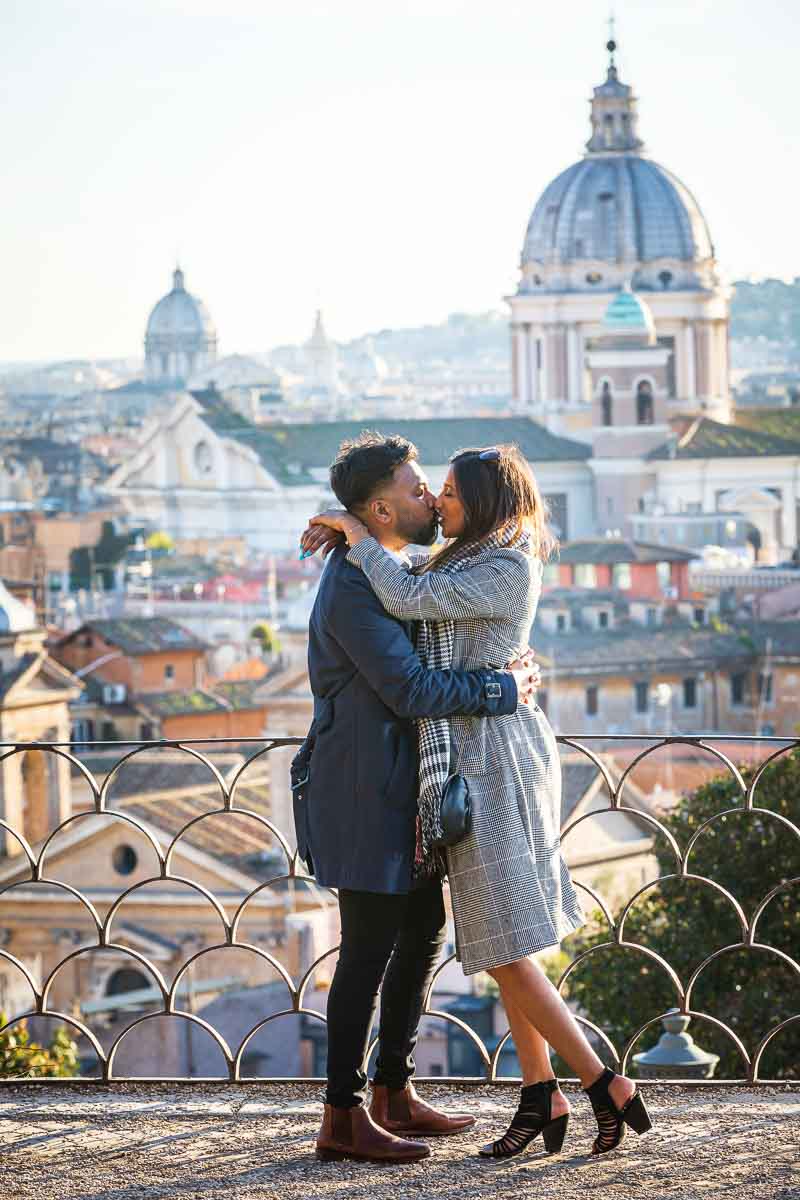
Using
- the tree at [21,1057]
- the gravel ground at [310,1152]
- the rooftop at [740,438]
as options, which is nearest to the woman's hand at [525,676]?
the gravel ground at [310,1152]

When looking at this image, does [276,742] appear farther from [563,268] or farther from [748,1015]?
[563,268]

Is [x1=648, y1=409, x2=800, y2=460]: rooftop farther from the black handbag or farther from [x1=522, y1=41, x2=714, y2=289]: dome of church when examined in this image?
the black handbag

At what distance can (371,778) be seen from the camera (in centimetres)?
313

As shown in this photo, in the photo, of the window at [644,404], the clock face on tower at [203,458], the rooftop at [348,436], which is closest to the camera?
the rooftop at [348,436]

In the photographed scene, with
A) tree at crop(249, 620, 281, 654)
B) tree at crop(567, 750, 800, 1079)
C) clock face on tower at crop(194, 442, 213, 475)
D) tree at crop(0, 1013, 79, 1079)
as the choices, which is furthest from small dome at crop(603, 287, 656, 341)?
tree at crop(0, 1013, 79, 1079)

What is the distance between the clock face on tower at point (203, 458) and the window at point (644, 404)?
10.8m

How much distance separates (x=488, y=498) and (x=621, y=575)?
36379mm

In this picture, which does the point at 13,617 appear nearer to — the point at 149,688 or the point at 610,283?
the point at 149,688

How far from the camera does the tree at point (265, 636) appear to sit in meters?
36.9

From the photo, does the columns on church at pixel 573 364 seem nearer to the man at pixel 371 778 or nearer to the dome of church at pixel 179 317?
the man at pixel 371 778

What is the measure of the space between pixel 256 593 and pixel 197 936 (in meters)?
26.8

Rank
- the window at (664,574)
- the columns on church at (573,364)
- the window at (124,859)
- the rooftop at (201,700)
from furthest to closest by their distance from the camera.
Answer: the columns on church at (573,364) < the window at (664,574) < the rooftop at (201,700) < the window at (124,859)

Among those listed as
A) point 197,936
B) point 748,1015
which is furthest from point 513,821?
point 197,936

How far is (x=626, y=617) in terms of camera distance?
114ft
